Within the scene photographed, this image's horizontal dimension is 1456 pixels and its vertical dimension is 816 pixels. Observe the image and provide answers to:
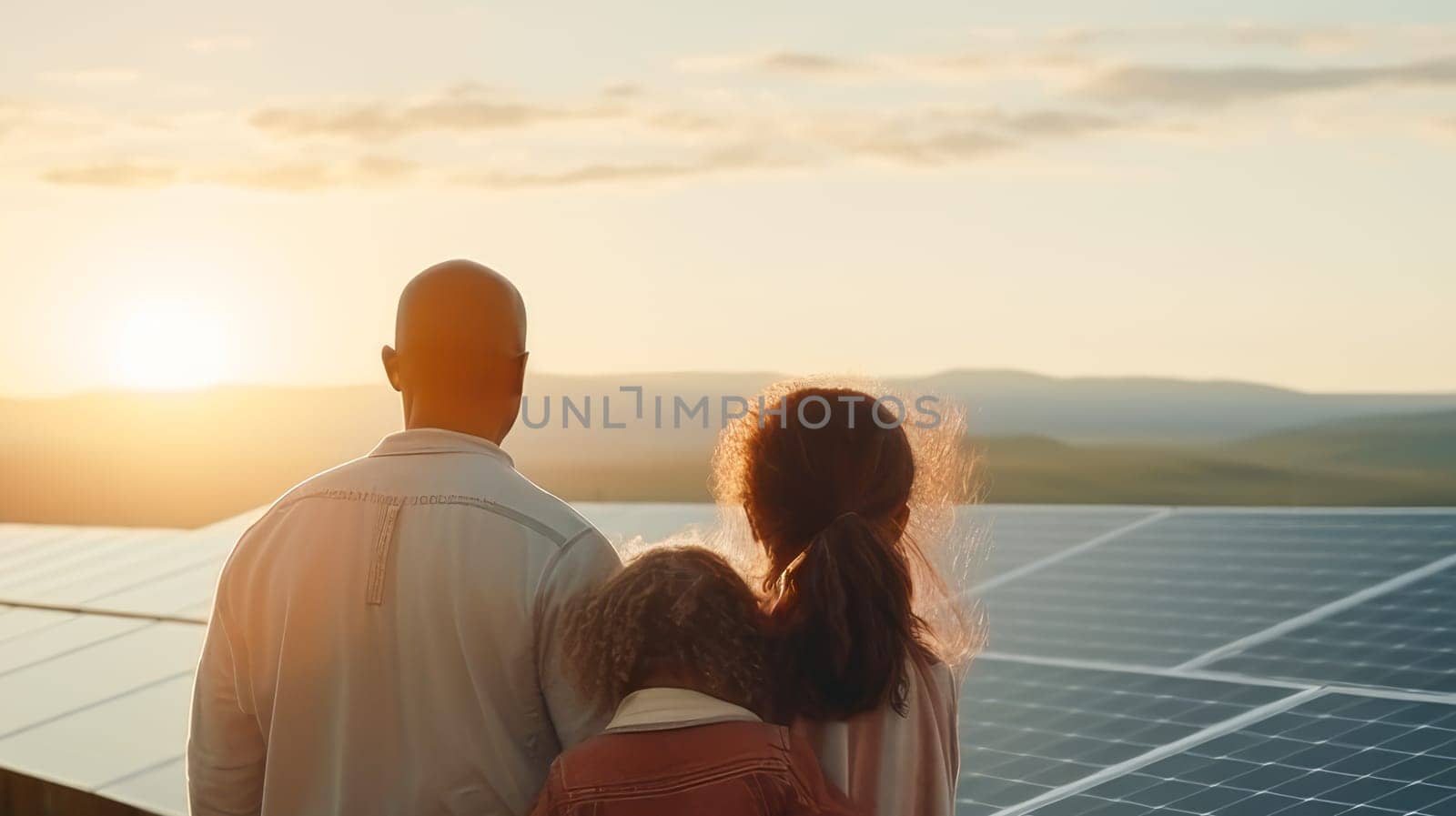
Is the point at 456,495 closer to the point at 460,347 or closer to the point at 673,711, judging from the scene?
the point at 460,347

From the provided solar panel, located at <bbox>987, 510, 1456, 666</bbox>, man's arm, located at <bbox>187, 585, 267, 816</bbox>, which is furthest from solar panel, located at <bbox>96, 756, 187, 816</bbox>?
solar panel, located at <bbox>987, 510, 1456, 666</bbox>

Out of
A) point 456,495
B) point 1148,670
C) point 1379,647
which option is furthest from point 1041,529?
point 456,495

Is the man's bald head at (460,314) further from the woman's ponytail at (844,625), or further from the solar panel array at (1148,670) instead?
the solar panel array at (1148,670)

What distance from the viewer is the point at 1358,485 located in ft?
256

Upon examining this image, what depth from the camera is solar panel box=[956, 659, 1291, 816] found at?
269 inches

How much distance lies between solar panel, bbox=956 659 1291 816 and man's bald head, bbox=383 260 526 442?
3.56 metres

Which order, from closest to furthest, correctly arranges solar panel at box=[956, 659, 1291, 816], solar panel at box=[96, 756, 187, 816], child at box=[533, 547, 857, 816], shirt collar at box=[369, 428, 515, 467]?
child at box=[533, 547, 857, 816]
shirt collar at box=[369, 428, 515, 467]
solar panel at box=[96, 756, 187, 816]
solar panel at box=[956, 659, 1291, 816]

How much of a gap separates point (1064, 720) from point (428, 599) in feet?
16.5

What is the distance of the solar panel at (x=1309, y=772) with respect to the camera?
6.07 meters

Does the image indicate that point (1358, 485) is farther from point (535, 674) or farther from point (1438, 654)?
point (535, 674)

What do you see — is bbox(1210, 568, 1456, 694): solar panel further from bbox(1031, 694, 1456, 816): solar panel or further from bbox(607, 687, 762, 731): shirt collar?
bbox(607, 687, 762, 731): shirt collar

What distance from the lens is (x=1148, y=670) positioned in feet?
28.2

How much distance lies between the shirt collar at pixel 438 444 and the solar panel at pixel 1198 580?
20.0 ft

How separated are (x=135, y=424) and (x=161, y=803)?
6604 centimetres
